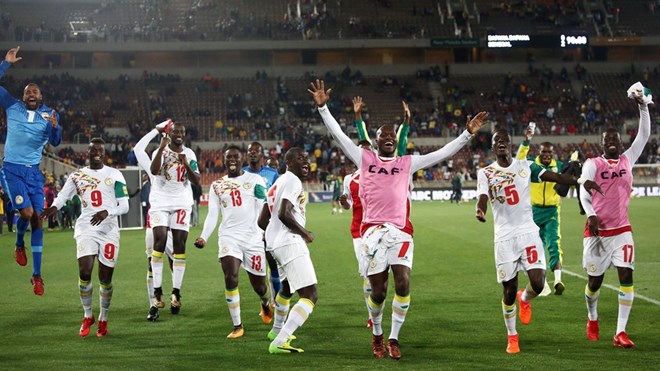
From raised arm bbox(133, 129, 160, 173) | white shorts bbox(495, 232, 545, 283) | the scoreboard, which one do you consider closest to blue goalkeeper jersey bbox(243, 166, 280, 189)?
raised arm bbox(133, 129, 160, 173)

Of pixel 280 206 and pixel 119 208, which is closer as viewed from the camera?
pixel 280 206

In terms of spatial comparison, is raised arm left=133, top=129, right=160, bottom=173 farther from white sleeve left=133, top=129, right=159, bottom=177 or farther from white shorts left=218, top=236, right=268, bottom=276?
white shorts left=218, top=236, right=268, bottom=276

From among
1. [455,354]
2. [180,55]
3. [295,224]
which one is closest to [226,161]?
[295,224]

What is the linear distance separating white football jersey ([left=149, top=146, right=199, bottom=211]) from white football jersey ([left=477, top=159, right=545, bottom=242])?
191 inches

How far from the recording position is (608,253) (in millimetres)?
10578

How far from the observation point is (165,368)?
9.48 meters

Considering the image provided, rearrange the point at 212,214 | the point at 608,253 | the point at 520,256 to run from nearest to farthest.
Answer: the point at 520,256 < the point at 608,253 < the point at 212,214

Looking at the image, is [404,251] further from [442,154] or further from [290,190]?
[290,190]

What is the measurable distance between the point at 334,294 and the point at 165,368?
6240 mm

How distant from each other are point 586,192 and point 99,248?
6.29 meters

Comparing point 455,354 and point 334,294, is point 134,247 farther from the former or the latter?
point 455,354

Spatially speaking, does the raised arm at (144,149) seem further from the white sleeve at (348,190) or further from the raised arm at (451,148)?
the raised arm at (451,148)

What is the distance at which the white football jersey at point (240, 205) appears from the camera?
37.1 feet

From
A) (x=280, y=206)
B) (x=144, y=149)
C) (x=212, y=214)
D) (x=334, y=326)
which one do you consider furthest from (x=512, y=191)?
(x=144, y=149)
